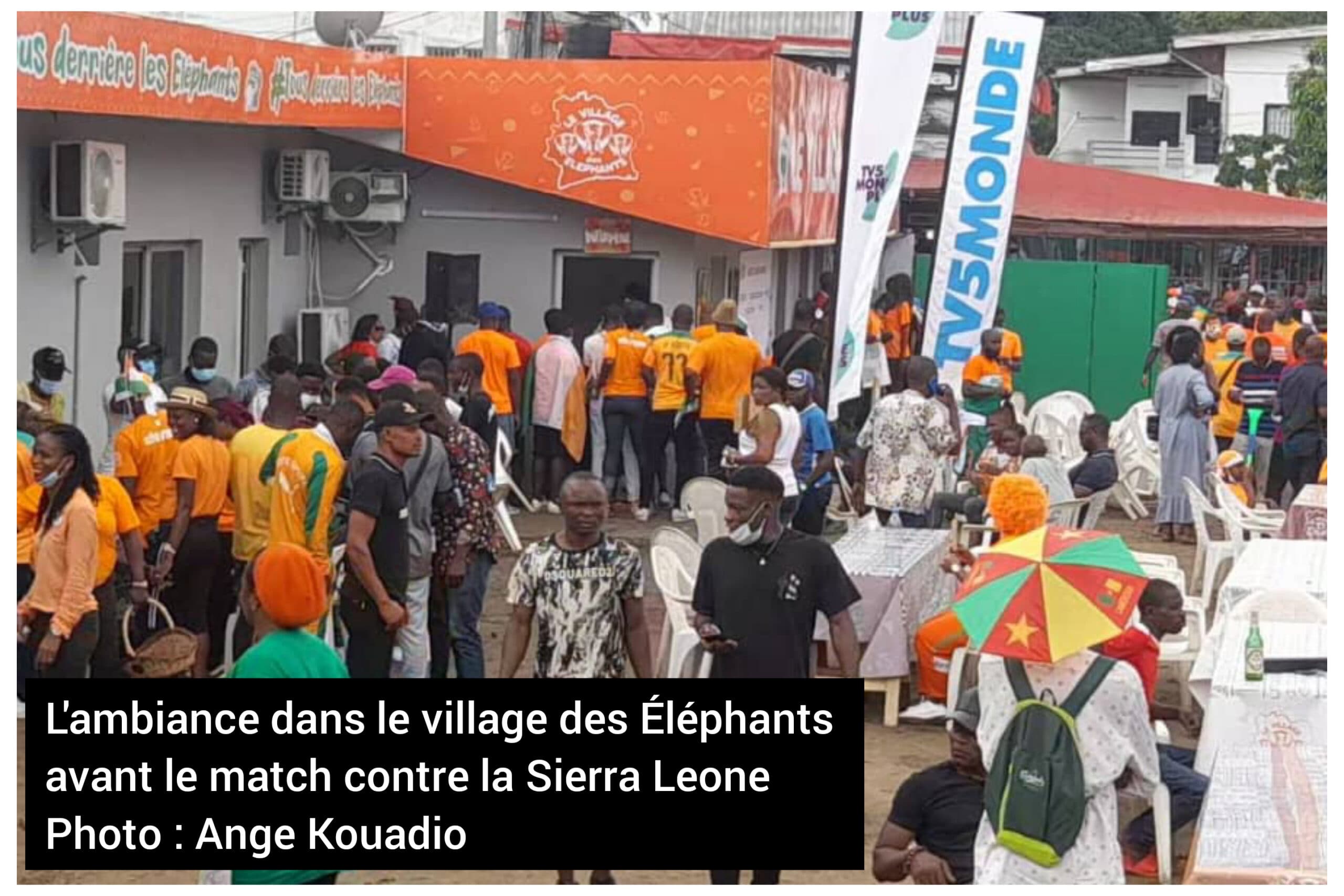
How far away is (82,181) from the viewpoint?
12.0 m

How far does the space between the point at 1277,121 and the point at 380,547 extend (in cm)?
3937

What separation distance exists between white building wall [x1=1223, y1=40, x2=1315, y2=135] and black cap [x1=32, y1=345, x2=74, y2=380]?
1471 inches

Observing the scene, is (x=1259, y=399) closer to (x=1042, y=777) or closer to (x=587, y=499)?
(x=587, y=499)

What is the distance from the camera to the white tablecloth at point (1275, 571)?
9.80 metres

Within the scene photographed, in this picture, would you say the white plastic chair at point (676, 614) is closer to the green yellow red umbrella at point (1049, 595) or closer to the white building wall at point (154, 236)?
the green yellow red umbrella at point (1049, 595)

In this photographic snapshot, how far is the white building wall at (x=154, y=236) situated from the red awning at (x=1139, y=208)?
12774 mm

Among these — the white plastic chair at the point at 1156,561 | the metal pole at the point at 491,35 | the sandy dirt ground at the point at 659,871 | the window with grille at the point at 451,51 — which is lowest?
the sandy dirt ground at the point at 659,871

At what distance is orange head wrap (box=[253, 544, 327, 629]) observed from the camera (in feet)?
18.9

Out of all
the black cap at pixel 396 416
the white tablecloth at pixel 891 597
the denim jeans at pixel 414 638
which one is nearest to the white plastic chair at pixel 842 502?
the white tablecloth at pixel 891 597

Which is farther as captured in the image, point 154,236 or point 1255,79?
point 1255,79

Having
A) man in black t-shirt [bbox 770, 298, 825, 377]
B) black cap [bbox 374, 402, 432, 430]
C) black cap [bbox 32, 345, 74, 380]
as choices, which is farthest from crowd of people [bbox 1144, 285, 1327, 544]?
black cap [bbox 32, 345, 74, 380]

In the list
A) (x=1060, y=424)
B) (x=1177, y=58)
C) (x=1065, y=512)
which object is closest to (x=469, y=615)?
(x=1065, y=512)

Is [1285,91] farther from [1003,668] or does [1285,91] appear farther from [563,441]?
[1003,668]
